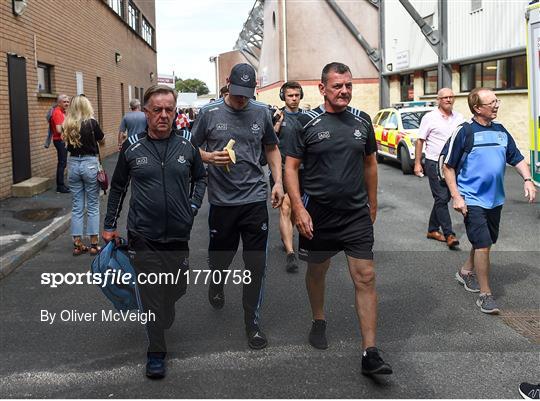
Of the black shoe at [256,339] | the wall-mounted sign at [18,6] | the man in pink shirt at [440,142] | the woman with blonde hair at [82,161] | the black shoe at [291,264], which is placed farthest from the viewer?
the wall-mounted sign at [18,6]

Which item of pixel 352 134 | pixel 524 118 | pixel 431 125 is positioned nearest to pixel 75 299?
pixel 352 134

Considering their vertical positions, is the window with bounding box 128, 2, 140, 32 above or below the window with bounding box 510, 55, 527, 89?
above

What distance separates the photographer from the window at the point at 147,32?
34.3 metres

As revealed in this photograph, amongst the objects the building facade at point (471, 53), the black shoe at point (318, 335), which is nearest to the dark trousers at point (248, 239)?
the black shoe at point (318, 335)

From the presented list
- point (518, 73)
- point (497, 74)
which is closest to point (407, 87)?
point (497, 74)

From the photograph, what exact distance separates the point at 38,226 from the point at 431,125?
5.55 metres

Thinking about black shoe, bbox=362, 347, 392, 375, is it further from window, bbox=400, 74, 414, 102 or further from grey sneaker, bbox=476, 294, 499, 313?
window, bbox=400, 74, 414, 102

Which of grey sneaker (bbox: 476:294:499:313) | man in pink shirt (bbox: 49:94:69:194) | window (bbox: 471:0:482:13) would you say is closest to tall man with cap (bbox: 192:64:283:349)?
grey sneaker (bbox: 476:294:499:313)

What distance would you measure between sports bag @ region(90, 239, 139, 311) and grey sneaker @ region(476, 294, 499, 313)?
2.80 metres

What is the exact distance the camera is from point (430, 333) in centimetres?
445

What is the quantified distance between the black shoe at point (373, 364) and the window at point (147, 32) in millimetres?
32620

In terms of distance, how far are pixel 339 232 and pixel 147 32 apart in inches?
1366

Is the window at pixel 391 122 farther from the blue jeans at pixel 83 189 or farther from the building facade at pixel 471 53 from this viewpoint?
the blue jeans at pixel 83 189

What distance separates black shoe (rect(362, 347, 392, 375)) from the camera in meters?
3.58
